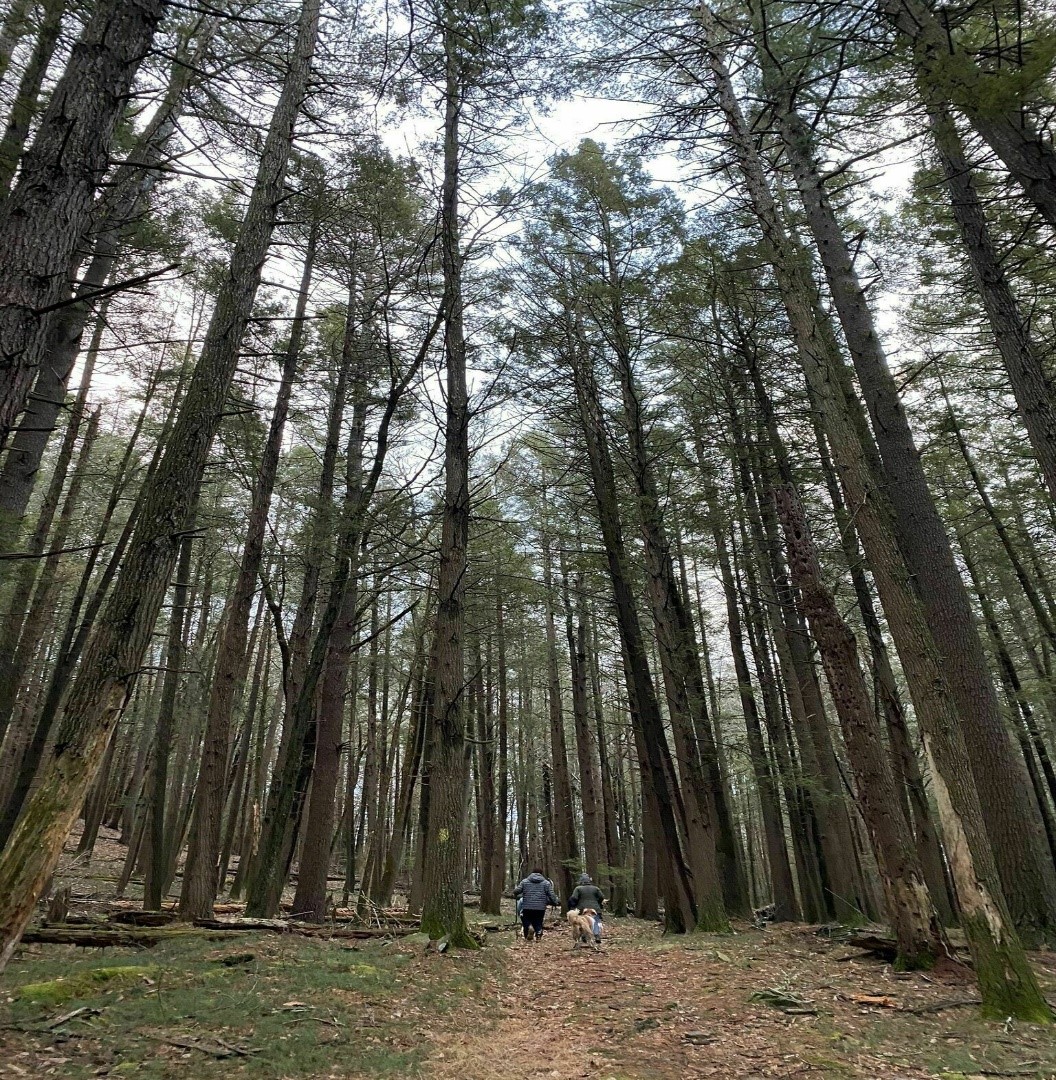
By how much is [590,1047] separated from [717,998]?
1720 mm

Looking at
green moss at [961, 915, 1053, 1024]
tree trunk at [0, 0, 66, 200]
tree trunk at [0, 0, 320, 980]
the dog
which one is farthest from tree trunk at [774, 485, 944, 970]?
tree trunk at [0, 0, 66, 200]

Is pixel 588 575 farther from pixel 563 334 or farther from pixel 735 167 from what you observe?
pixel 735 167

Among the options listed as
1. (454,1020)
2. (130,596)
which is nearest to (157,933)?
(454,1020)

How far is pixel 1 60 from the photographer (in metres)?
4.36

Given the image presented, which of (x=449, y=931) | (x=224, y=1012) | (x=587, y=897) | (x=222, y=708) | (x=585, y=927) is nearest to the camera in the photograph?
(x=224, y=1012)

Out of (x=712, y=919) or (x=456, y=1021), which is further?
(x=712, y=919)

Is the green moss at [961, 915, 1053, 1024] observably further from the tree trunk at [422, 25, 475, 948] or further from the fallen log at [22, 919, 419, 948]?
the fallen log at [22, 919, 419, 948]

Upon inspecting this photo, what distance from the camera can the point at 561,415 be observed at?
533 inches

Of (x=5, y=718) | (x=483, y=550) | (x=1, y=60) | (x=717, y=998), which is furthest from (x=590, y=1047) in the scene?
(x=483, y=550)

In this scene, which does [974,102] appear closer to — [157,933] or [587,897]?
[157,933]

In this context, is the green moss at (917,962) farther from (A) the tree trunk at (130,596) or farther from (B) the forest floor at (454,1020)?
(A) the tree trunk at (130,596)

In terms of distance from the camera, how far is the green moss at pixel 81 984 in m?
4.04

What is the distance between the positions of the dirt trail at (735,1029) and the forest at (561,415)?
0.62 m

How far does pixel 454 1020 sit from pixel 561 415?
35.6 feet
